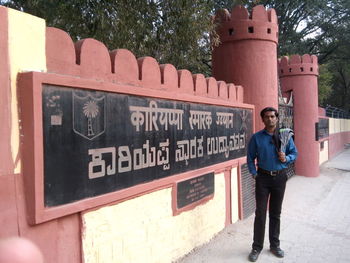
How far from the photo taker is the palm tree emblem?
8.87 ft

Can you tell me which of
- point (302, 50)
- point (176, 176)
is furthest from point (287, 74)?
point (302, 50)

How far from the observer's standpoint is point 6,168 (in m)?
2.18

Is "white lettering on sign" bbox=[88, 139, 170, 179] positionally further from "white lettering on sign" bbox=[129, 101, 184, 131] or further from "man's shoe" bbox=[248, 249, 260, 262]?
"man's shoe" bbox=[248, 249, 260, 262]

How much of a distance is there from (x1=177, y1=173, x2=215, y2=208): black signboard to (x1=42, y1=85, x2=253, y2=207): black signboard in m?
0.16

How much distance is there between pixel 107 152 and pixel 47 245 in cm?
80

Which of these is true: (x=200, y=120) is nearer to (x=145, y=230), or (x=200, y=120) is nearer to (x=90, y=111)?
(x=145, y=230)

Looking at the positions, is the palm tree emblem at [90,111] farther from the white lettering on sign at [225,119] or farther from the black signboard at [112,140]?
the white lettering on sign at [225,119]

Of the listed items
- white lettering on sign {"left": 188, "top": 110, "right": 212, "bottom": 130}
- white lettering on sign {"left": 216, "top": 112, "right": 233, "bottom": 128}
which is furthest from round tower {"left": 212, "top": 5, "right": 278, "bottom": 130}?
white lettering on sign {"left": 188, "top": 110, "right": 212, "bottom": 130}

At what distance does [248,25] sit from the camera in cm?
599

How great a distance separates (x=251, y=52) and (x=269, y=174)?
8.15 feet

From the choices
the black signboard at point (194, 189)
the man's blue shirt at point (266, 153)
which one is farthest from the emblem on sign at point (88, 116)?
the man's blue shirt at point (266, 153)

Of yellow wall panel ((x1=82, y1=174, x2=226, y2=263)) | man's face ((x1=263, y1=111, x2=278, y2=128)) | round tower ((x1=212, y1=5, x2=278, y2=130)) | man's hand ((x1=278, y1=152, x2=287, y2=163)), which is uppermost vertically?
round tower ((x1=212, y1=5, x2=278, y2=130))

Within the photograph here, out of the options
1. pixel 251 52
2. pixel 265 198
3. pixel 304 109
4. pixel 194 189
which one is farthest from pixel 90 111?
pixel 304 109

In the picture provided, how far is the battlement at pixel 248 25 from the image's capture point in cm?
600
